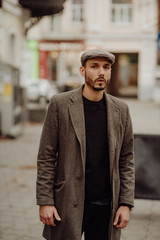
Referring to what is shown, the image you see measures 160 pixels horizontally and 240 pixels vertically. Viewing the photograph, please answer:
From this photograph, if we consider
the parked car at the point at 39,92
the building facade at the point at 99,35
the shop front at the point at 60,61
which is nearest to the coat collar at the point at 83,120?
the parked car at the point at 39,92

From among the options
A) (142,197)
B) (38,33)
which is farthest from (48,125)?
(38,33)

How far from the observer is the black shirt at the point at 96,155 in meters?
2.81

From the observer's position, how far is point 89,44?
32312 millimetres

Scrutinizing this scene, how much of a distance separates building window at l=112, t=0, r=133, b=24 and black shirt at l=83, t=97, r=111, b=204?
30.0 m

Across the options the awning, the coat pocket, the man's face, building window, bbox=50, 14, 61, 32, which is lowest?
the coat pocket

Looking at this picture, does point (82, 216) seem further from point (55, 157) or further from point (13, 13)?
point (13, 13)

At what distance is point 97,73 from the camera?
276 centimetres

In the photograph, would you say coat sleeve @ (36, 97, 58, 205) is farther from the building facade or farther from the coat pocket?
the building facade

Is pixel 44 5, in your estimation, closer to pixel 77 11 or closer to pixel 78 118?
pixel 78 118

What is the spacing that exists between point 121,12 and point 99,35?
7.54ft

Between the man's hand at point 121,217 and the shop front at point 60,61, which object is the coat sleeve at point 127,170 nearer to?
the man's hand at point 121,217

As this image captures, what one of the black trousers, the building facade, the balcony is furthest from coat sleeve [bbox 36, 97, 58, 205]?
the balcony

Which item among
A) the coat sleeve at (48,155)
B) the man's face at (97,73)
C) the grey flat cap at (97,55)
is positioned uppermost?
the grey flat cap at (97,55)

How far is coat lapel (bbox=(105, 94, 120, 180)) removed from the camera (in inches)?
110
